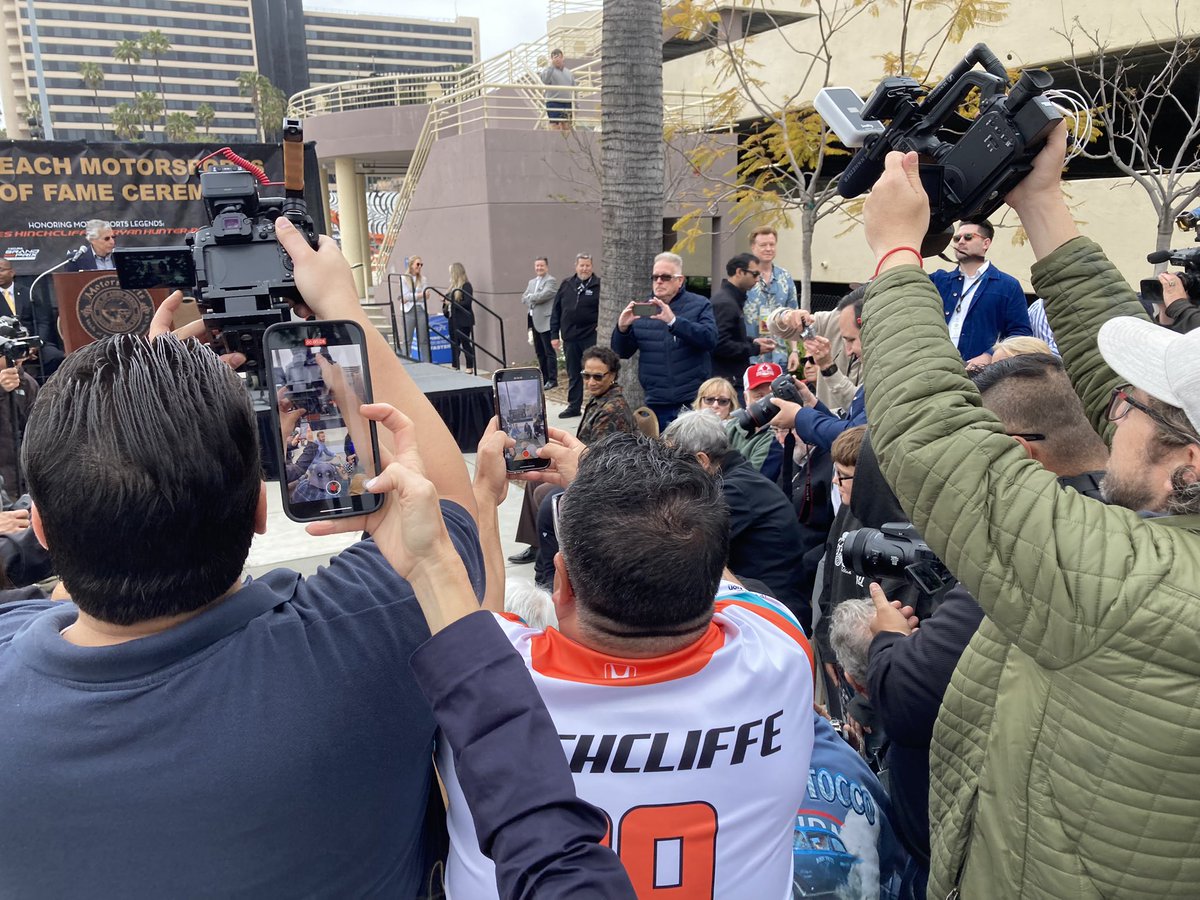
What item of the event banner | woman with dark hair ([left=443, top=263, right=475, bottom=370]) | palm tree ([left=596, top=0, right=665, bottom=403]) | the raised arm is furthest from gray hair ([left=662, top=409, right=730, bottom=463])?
woman with dark hair ([left=443, top=263, right=475, bottom=370])

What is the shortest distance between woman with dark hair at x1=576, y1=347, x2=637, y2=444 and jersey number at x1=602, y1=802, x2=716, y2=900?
3729 mm

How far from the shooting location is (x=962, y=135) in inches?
75.4

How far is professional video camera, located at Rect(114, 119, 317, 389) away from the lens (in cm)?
204

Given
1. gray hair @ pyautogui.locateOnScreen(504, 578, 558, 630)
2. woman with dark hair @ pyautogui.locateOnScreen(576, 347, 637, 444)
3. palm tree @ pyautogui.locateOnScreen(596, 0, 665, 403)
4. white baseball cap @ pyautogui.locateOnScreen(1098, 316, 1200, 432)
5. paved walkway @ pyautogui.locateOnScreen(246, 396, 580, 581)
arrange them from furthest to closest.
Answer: palm tree @ pyautogui.locateOnScreen(596, 0, 665, 403)
paved walkway @ pyautogui.locateOnScreen(246, 396, 580, 581)
woman with dark hair @ pyautogui.locateOnScreen(576, 347, 637, 444)
gray hair @ pyautogui.locateOnScreen(504, 578, 558, 630)
white baseball cap @ pyautogui.locateOnScreen(1098, 316, 1200, 432)

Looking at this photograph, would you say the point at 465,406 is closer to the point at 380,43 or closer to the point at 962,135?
the point at 962,135

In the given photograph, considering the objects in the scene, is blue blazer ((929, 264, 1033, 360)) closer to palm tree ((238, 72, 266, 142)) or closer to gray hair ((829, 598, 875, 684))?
gray hair ((829, 598, 875, 684))

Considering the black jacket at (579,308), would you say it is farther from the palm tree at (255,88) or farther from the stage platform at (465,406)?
the palm tree at (255,88)

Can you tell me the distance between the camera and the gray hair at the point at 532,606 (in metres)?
2.45

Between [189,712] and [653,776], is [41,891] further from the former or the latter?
[653,776]

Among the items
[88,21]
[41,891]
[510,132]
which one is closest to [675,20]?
[510,132]

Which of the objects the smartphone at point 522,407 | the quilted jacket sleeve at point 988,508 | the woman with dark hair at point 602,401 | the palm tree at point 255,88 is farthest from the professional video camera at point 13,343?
the palm tree at point 255,88

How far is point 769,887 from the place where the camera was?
4.51 ft

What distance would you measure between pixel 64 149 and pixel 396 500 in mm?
11988

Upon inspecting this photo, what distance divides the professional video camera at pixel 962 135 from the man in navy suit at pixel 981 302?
11.0 feet
